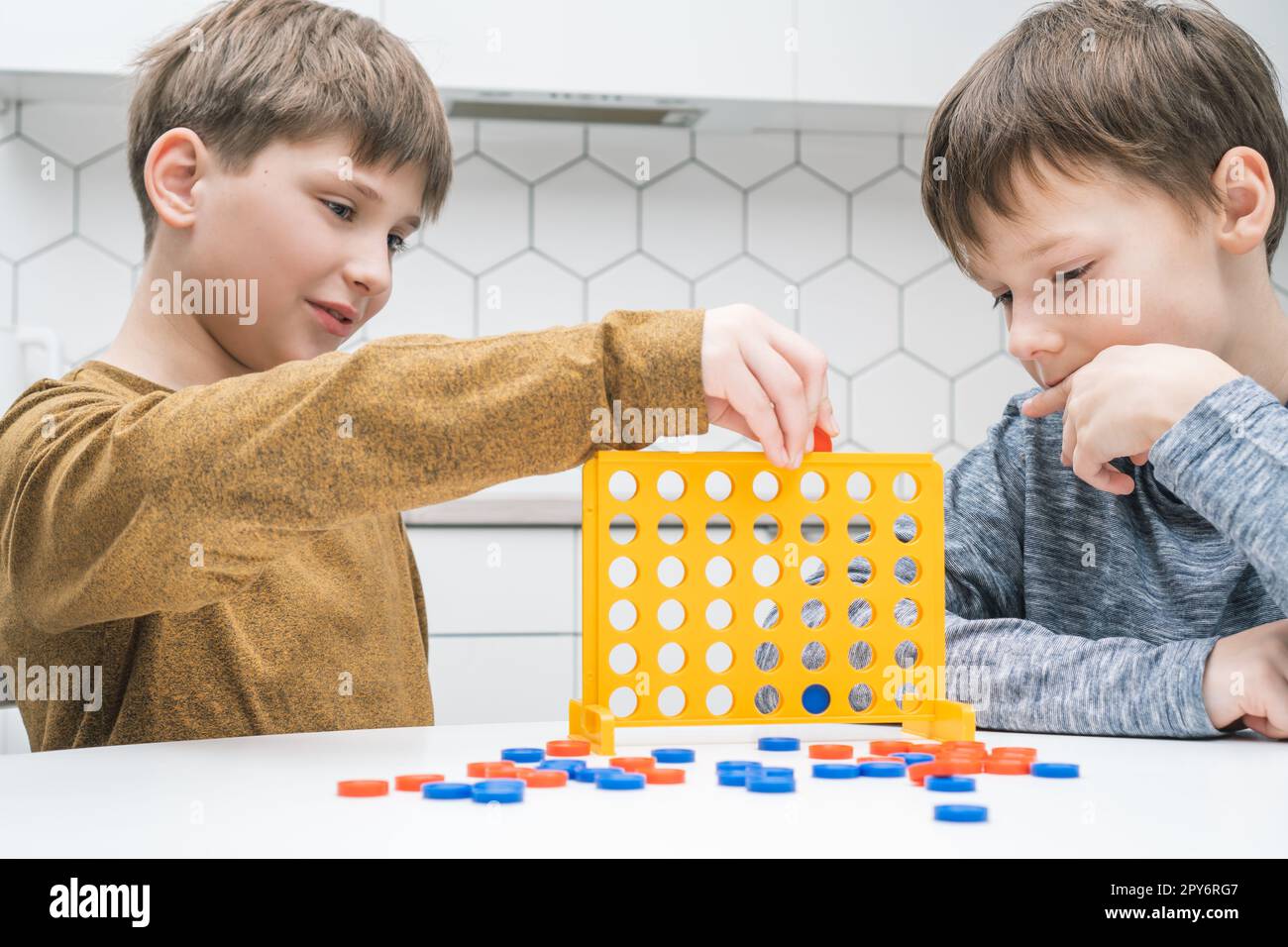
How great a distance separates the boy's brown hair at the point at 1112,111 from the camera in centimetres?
95

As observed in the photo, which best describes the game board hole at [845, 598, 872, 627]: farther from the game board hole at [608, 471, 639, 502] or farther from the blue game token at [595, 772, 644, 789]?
the blue game token at [595, 772, 644, 789]

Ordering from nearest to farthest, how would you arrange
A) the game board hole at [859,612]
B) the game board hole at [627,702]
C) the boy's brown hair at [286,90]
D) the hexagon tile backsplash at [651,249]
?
1. the game board hole at [627,702]
2. the game board hole at [859,612]
3. the boy's brown hair at [286,90]
4. the hexagon tile backsplash at [651,249]

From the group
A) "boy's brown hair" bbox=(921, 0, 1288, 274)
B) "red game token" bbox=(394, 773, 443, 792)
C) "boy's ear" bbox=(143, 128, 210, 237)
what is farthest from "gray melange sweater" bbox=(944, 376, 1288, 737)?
"boy's ear" bbox=(143, 128, 210, 237)

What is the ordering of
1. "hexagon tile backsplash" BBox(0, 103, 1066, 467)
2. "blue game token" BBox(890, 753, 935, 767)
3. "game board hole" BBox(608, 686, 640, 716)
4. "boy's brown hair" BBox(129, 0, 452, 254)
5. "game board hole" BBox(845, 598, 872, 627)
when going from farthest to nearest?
"hexagon tile backsplash" BBox(0, 103, 1066, 467), "boy's brown hair" BBox(129, 0, 452, 254), "game board hole" BBox(845, 598, 872, 627), "game board hole" BBox(608, 686, 640, 716), "blue game token" BBox(890, 753, 935, 767)

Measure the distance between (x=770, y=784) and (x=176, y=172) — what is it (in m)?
0.76

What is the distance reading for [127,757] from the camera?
2.13 ft

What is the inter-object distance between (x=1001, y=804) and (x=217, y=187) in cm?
79

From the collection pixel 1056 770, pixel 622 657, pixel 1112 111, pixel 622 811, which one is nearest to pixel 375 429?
pixel 622 811

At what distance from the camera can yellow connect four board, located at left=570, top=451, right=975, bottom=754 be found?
70cm

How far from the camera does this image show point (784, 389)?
0.68m

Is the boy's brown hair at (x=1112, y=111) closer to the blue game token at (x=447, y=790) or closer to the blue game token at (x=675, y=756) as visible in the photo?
the blue game token at (x=675, y=756)

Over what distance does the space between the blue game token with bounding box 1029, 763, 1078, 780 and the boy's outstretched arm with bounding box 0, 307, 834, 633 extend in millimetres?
217

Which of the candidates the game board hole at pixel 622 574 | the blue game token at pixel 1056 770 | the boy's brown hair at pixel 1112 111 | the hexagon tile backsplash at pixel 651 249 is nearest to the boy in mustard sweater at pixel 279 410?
the game board hole at pixel 622 574

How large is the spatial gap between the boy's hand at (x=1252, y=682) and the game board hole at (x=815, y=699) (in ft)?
0.75
